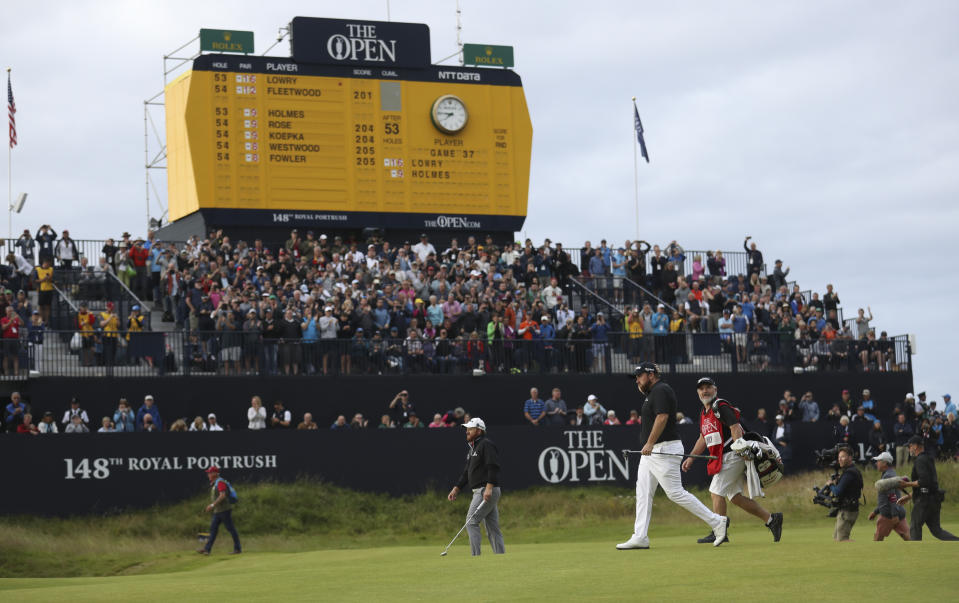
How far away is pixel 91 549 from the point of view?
80.1 ft

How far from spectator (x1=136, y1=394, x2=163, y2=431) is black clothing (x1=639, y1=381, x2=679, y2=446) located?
49.2 ft

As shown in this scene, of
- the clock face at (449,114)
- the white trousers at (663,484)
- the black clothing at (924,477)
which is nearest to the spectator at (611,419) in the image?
the clock face at (449,114)

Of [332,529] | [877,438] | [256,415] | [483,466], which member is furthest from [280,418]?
A: [877,438]

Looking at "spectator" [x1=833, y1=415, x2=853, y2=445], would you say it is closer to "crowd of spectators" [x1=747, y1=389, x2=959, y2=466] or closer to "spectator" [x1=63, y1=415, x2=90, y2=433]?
"crowd of spectators" [x1=747, y1=389, x2=959, y2=466]

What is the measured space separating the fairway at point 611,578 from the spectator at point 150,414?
1175 cm

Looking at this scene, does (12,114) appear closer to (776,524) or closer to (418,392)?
(418,392)

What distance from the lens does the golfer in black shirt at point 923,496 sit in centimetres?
1670

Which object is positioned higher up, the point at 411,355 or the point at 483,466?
the point at 411,355

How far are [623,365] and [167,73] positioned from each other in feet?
51.9

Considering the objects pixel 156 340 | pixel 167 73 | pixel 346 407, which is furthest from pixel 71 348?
pixel 167 73

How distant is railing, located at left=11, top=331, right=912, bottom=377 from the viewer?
28500 mm

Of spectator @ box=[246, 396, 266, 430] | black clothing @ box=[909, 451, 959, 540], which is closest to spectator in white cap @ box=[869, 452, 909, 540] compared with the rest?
black clothing @ box=[909, 451, 959, 540]

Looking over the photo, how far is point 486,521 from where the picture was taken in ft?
55.5

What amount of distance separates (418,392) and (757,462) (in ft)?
54.8
